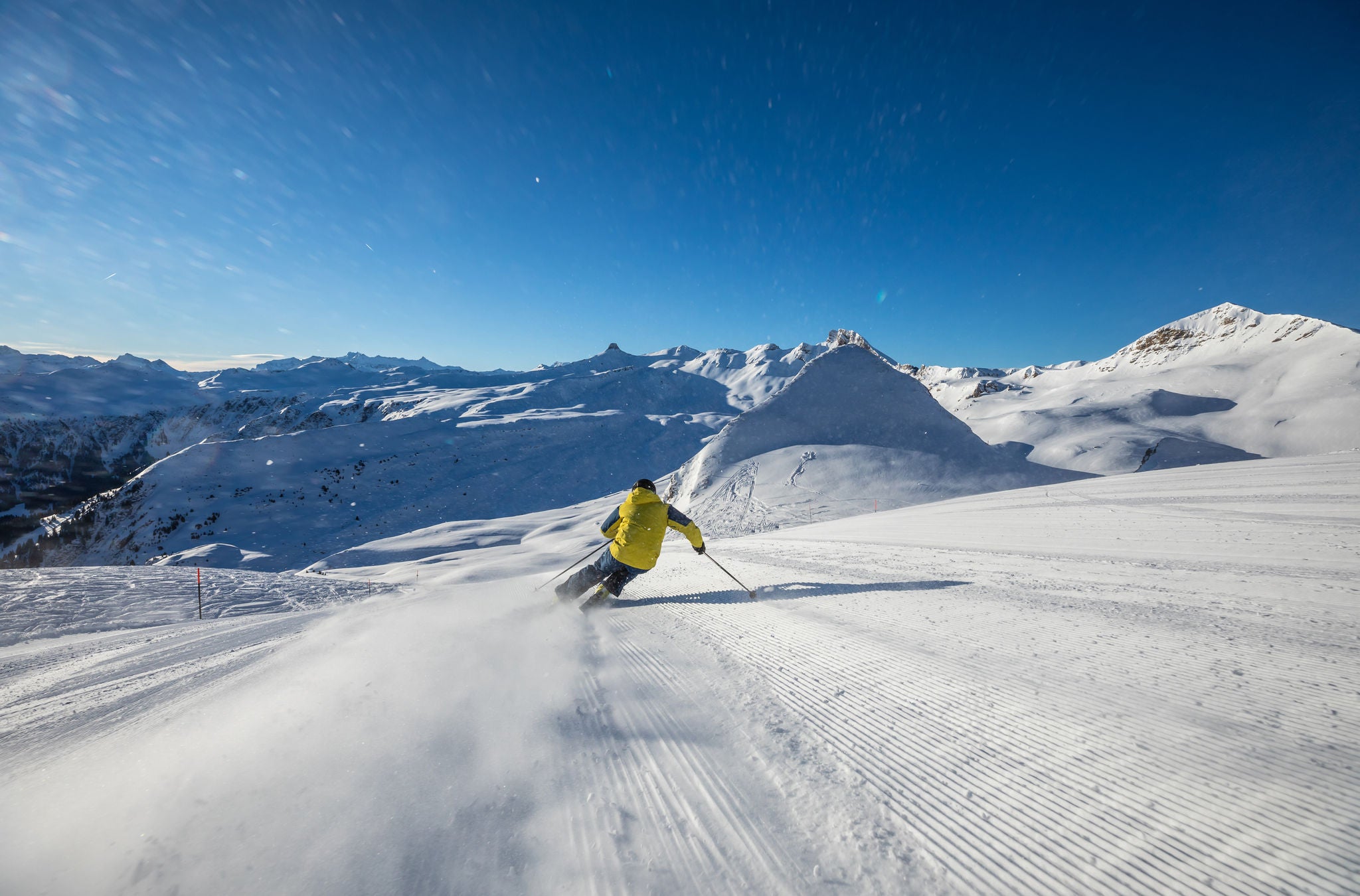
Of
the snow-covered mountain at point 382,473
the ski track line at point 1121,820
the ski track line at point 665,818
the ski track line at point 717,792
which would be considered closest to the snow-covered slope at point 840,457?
the ski track line at point 717,792

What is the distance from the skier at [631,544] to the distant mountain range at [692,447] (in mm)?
11289

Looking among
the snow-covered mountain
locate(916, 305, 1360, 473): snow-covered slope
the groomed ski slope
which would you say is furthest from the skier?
locate(916, 305, 1360, 473): snow-covered slope

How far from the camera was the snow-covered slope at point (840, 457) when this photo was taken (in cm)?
1903

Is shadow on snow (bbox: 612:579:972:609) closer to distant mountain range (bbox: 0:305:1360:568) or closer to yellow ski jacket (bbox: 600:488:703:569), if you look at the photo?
yellow ski jacket (bbox: 600:488:703:569)

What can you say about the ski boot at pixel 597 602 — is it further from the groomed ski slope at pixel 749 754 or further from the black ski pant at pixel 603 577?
the groomed ski slope at pixel 749 754

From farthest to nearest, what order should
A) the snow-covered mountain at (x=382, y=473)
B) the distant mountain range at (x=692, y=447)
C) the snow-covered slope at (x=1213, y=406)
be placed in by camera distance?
the snow-covered slope at (x=1213, y=406)
the snow-covered mountain at (x=382, y=473)
the distant mountain range at (x=692, y=447)

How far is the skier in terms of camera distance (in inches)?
232

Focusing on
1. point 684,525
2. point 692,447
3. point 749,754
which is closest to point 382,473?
point 692,447

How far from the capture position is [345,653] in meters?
4.14

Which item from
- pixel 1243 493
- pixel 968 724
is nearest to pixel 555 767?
pixel 968 724

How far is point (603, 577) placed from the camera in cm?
602

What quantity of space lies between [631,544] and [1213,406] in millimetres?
77682

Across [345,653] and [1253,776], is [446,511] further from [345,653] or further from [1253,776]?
[1253,776]

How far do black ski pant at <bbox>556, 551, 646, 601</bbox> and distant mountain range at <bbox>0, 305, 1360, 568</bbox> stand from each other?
1134 cm
